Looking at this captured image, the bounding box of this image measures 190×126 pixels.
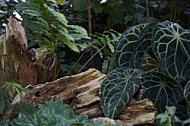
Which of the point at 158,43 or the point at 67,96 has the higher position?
the point at 158,43

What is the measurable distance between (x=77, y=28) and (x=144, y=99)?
0.61 meters

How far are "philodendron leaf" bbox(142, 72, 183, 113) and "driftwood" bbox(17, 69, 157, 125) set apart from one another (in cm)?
5

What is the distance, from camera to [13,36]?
1.37 meters

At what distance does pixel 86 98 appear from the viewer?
123 centimetres

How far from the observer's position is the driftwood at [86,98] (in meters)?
1.13

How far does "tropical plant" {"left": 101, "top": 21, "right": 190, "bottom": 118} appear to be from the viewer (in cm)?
116

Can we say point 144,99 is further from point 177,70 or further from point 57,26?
point 57,26

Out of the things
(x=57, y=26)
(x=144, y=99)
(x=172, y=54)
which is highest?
(x=57, y=26)

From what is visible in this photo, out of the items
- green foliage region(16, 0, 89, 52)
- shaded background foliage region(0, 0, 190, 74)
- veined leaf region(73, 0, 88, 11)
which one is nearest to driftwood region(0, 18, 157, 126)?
green foliage region(16, 0, 89, 52)

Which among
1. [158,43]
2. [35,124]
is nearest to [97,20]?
[158,43]

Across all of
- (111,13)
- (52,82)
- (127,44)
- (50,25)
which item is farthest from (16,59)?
(111,13)

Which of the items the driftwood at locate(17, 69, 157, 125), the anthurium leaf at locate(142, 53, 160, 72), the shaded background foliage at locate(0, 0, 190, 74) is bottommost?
the driftwood at locate(17, 69, 157, 125)

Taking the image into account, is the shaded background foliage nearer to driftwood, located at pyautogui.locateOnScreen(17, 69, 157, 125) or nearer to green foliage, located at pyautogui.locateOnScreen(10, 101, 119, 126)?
driftwood, located at pyautogui.locateOnScreen(17, 69, 157, 125)

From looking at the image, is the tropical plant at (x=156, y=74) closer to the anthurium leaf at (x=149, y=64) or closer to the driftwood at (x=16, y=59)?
the anthurium leaf at (x=149, y=64)
